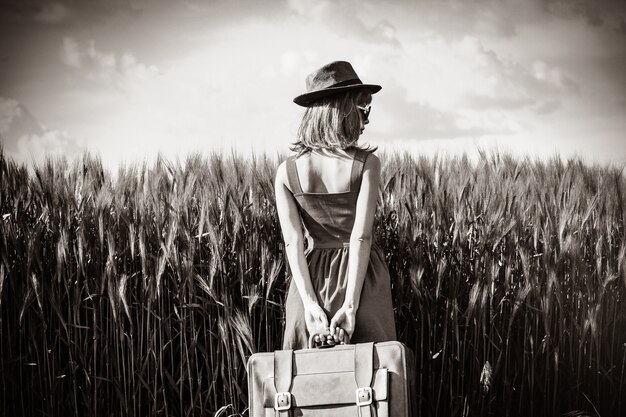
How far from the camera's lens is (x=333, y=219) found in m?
2.09

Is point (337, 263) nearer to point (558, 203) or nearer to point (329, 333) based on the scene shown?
point (329, 333)

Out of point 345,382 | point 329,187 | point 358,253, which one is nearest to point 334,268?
point 358,253

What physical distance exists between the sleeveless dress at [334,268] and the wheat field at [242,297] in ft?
1.87

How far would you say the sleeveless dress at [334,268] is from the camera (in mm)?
2053

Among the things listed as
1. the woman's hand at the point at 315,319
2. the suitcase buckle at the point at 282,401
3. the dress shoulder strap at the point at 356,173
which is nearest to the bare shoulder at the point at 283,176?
the dress shoulder strap at the point at 356,173

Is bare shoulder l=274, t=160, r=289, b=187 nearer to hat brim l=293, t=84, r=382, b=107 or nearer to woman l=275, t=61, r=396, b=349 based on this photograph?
woman l=275, t=61, r=396, b=349

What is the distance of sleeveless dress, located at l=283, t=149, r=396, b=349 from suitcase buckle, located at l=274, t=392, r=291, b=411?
0.70 ft

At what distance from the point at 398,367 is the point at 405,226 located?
3.19ft

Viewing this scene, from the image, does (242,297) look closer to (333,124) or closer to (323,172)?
(323,172)

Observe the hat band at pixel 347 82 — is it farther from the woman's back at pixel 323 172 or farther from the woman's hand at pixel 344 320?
the woman's hand at pixel 344 320

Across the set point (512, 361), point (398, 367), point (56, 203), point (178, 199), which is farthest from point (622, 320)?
point (56, 203)

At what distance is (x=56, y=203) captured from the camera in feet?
9.82

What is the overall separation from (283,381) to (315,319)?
21 centimetres

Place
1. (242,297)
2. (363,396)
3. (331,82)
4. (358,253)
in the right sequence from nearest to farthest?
(363,396), (358,253), (331,82), (242,297)
